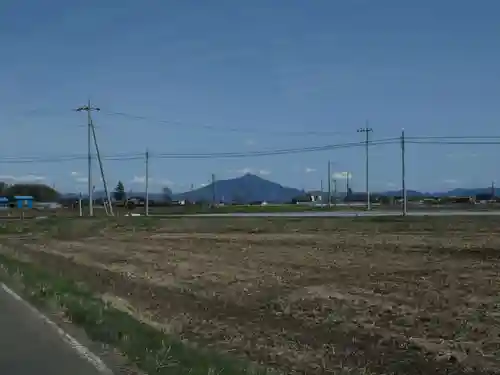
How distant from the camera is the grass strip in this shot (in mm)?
9312

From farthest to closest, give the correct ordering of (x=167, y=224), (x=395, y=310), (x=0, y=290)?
(x=167, y=224)
(x=0, y=290)
(x=395, y=310)

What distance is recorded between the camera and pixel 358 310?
15125 millimetres

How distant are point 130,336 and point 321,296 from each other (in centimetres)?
677

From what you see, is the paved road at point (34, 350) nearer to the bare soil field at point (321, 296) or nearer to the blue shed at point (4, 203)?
the bare soil field at point (321, 296)

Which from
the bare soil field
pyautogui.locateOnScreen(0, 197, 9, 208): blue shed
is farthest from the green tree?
the bare soil field

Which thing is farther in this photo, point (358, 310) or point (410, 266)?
point (410, 266)

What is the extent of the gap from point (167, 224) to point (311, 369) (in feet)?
174

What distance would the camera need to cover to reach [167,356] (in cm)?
997

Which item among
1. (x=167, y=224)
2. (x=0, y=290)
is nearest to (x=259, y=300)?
(x=0, y=290)

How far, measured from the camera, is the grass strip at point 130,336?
931 centimetres

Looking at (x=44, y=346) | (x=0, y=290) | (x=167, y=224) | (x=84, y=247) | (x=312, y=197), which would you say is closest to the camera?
(x=44, y=346)

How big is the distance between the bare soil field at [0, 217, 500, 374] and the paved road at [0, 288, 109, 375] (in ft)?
7.67

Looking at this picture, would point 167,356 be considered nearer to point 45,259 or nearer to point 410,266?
point 410,266

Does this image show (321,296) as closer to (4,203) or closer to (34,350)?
(34,350)
